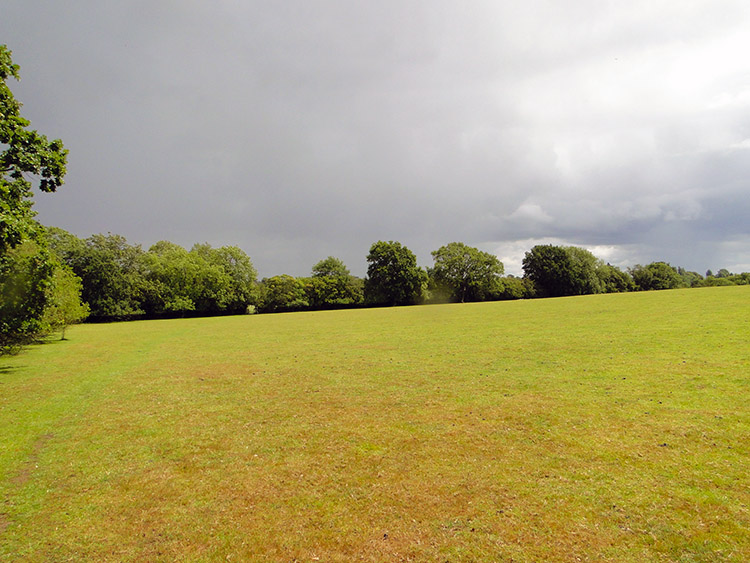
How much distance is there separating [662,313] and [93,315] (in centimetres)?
8996

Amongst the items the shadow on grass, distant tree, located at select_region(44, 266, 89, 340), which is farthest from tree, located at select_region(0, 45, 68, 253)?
distant tree, located at select_region(44, 266, 89, 340)

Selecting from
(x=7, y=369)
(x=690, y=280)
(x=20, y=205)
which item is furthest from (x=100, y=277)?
(x=690, y=280)

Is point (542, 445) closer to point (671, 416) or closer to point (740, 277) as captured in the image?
point (671, 416)

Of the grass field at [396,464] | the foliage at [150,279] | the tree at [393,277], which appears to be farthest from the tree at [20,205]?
the tree at [393,277]

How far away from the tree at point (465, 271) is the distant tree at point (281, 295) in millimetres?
40374

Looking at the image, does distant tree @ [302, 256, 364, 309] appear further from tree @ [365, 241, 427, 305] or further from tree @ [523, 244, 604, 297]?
tree @ [523, 244, 604, 297]

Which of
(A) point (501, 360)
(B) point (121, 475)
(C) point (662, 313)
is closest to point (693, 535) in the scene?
(B) point (121, 475)

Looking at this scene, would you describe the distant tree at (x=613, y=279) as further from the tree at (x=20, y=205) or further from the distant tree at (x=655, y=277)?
the tree at (x=20, y=205)

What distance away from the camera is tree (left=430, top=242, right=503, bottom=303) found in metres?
106

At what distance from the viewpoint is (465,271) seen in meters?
108

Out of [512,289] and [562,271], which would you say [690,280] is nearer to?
[562,271]

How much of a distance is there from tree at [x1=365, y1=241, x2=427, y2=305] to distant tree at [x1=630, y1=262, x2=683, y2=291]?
85.6m

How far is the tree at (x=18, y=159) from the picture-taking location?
15.3 m

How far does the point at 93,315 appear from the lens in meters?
71.1
